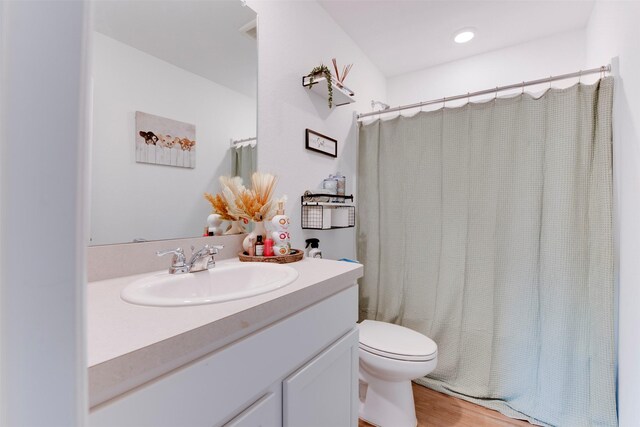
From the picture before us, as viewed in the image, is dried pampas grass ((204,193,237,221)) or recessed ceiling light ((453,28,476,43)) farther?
recessed ceiling light ((453,28,476,43))

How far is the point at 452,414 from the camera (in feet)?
4.89

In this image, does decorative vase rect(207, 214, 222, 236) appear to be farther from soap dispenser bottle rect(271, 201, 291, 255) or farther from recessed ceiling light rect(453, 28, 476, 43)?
recessed ceiling light rect(453, 28, 476, 43)

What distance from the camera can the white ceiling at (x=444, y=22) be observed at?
163cm

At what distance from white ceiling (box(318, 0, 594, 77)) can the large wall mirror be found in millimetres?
891

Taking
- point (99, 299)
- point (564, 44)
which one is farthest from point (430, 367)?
point (564, 44)

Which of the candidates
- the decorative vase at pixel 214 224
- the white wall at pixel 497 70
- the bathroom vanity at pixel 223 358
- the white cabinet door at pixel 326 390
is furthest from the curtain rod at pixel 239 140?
the white wall at pixel 497 70

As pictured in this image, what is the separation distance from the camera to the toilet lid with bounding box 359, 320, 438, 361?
130cm

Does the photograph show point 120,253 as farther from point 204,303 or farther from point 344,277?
point 344,277

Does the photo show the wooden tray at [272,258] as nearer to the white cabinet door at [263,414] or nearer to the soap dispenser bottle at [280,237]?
the soap dispenser bottle at [280,237]

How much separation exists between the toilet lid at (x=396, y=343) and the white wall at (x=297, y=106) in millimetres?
532

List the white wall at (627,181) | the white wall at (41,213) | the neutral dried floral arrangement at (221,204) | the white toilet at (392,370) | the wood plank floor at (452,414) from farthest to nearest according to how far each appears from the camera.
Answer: the wood plank floor at (452,414), the white toilet at (392,370), the neutral dried floral arrangement at (221,204), the white wall at (627,181), the white wall at (41,213)

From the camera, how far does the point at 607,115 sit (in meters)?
1.30

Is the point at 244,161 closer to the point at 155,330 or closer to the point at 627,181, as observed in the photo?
the point at 155,330

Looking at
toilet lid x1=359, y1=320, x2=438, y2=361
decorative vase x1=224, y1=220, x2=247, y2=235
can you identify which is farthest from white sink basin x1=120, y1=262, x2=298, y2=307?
toilet lid x1=359, y1=320, x2=438, y2=361
